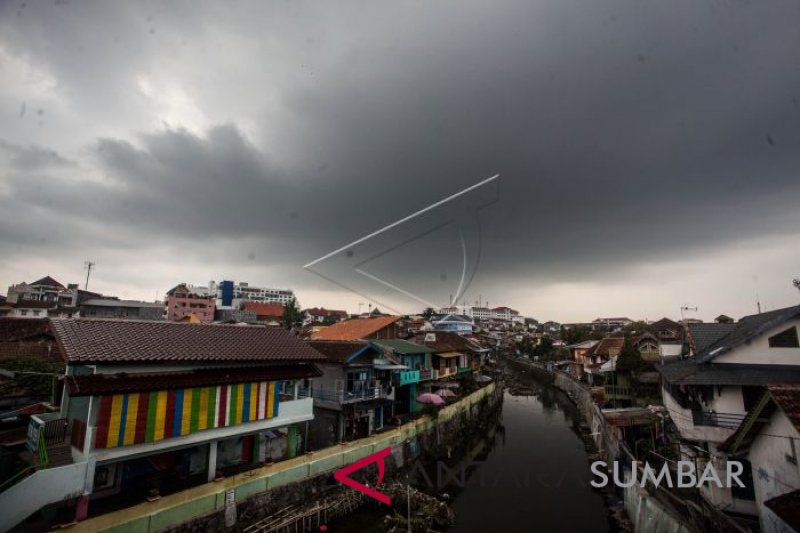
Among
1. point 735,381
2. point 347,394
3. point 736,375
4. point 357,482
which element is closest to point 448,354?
point 347,394

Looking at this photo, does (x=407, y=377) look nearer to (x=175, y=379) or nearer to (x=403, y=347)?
(x=403, y=347)

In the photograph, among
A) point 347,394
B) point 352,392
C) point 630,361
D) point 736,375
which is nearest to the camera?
point 736,375

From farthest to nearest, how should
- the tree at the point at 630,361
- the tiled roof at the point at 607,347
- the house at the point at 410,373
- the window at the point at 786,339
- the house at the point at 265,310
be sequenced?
the house at the point at 265,310 → the tiled roof at the point at 607,347 → the tree at the point at 630,361 → the house at the point at 410,373 → the window at the point at 786,339

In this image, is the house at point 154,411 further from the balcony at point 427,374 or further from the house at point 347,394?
the balcony at point 427,374

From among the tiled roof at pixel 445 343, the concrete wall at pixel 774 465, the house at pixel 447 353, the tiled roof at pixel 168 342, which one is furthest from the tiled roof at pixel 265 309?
the concrete wall at pixel 774 465

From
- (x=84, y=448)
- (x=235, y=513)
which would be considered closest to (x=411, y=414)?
(x=235, y=513)

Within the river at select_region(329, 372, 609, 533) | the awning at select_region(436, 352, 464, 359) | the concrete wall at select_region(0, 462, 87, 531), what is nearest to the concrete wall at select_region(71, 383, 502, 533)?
the concrete wall at select_region(0, 462, 87, 531)

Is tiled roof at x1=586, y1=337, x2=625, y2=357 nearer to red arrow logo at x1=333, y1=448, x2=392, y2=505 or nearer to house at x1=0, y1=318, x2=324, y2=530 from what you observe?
red arrow logo at x1=333, y1=448, x2=392, y2=505
